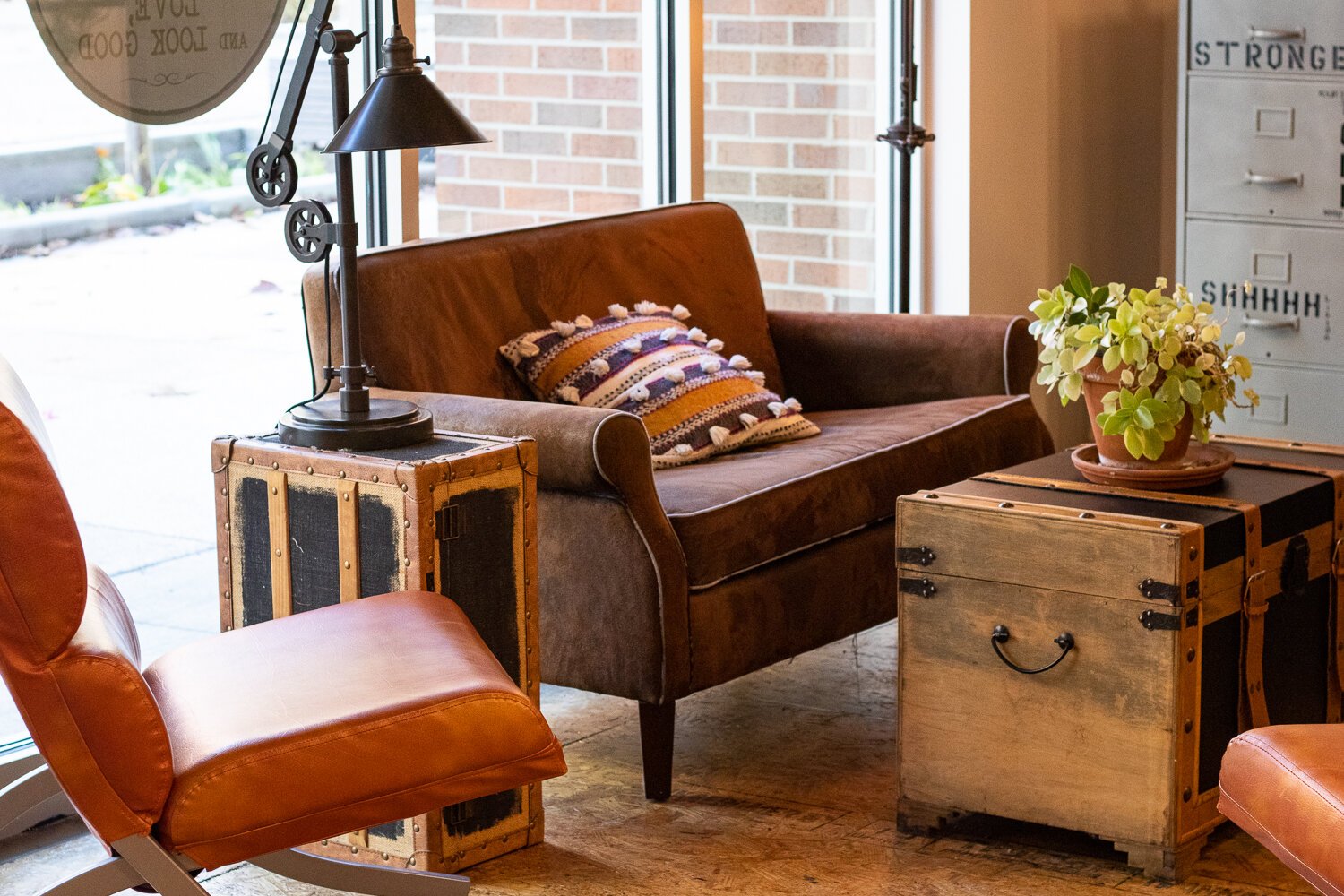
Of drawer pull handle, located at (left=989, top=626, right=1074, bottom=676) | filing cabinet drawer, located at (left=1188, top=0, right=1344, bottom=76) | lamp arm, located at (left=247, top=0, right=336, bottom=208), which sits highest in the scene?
filing cabinet drawer, located at (left=1188, top=0, right=1344, bottom=76)

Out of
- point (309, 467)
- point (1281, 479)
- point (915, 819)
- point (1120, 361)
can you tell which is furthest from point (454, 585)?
point (1281, 479)

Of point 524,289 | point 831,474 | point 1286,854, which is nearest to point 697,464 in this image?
point 831,474

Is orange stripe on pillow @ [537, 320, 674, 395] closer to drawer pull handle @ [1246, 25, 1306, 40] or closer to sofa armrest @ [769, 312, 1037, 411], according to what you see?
sofa armrest @ [769, 312, 1037, 411]

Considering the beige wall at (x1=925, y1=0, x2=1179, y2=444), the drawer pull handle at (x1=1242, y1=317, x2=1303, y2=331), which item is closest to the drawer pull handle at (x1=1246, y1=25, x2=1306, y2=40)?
the beige wall at (x1=925, y1=0, x2=1179, y2=444)

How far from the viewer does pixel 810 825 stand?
2689 mm

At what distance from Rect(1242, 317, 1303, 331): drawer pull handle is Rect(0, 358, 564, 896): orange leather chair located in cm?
303

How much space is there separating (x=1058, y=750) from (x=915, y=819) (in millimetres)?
267

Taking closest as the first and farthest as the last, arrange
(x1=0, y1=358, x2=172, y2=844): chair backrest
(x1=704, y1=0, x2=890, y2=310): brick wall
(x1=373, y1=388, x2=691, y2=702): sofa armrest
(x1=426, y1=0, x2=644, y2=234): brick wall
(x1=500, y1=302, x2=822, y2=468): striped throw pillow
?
(x1=0, y1=358, x2=172, y2=844): chair backrest → (x1=373, y1=388, x2=691, y2=702): sofa armrest → (x1=500, y1=302, x2=822, y2=468): striped throw pillow → (x1=426, y1=0, x2=644, y2=234): brick wall → (x1=704, y1=0, x2=890, y2=310): brick wall

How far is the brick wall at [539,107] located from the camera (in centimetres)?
351

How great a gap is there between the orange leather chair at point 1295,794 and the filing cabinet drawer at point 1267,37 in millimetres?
2834

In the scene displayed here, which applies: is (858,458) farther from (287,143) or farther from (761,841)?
(287,143)

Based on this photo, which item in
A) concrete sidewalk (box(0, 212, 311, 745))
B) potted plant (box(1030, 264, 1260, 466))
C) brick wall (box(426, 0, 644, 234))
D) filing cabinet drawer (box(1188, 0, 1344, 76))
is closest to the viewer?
potted plant (box(1030, 264, 1260, 466))

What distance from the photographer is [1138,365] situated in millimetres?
2506

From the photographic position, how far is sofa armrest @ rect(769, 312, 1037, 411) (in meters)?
3.54
